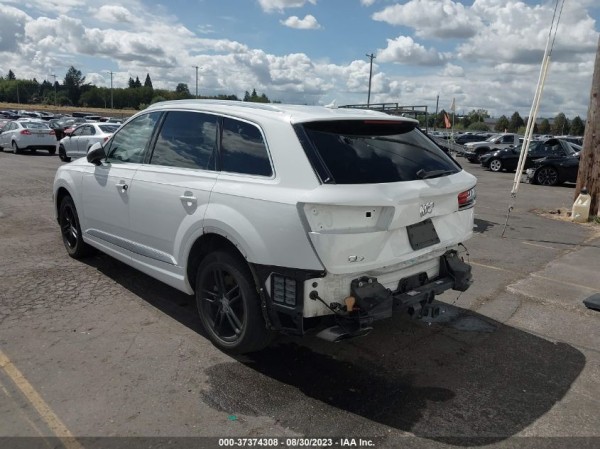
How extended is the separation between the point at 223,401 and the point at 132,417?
55 cm

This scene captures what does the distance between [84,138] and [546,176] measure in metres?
16.7

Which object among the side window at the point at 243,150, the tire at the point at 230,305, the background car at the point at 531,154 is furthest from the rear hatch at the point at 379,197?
the background car at the point at 531,154

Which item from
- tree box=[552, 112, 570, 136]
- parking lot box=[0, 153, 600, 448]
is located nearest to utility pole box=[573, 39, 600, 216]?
parking lot box=[0, 153, 600, 448]

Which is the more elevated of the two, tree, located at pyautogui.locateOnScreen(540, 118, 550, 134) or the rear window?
tree, located at pyautogui.locateOnScreen(540, 118, 550, 134)

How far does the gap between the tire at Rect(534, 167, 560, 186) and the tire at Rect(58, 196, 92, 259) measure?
1670cm

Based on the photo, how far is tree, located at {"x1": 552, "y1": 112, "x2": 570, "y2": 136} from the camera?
4422 inches

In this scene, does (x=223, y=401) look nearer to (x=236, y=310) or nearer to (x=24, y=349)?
(x=236, y=310)

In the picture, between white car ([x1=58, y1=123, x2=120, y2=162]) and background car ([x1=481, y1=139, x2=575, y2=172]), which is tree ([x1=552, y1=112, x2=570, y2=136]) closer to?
background car ([x1=481, y1=139, x2=575, y2=172])

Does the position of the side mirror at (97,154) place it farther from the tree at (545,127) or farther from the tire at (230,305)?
the tree at (545,127)

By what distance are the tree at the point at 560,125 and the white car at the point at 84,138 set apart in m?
114

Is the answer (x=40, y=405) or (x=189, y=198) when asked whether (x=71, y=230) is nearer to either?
(x=189, y=198)

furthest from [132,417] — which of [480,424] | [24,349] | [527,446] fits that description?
[527,446]

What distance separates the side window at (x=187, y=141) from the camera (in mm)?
3865

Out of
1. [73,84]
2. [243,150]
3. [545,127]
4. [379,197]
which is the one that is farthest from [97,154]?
[73,84]
